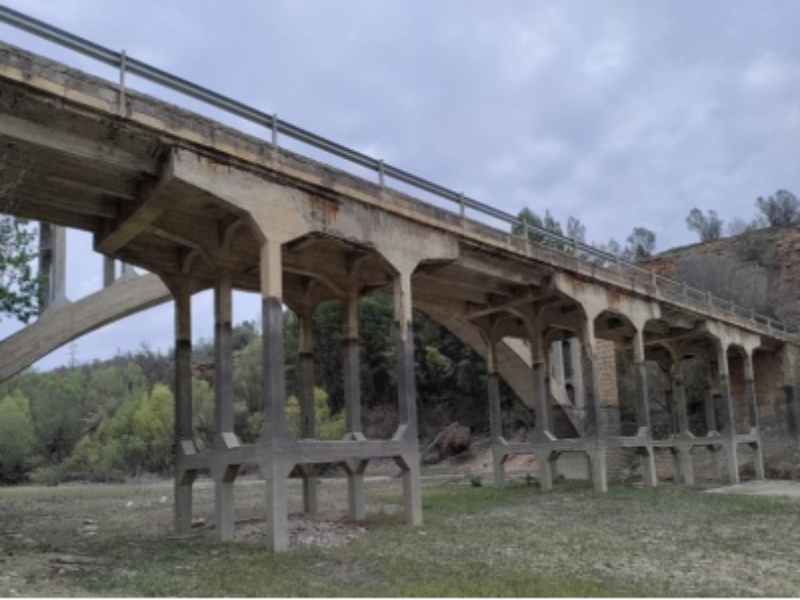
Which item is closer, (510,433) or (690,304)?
(690,304)

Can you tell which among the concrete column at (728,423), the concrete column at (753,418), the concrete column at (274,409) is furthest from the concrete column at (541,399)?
the concrete column at (274,409)

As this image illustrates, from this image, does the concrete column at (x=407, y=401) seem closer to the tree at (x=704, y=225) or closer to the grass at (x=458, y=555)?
the grass at (x=458, y=555)

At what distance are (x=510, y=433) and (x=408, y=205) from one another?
1317 inches

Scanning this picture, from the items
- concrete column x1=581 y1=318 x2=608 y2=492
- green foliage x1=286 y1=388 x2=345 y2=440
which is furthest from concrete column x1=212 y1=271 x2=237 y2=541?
green foliage x1=286 y1=388 x2=345 y2=440

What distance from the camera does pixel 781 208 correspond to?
62281mm

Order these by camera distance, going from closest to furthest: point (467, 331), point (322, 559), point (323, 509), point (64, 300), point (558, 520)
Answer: point (322, 559) → point (558, 520) → point (323, 509) → point (64, 300) → point (467, 331)

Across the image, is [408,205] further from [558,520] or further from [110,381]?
[110,381]

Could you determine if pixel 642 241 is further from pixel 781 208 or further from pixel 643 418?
pixel 643 418

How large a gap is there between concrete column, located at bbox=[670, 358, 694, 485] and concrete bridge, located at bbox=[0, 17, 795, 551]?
2602 mm

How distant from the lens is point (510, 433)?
161ft

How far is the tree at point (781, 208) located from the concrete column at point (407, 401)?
5294 centimetres

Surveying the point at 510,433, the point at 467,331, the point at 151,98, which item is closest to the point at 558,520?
the point at 151,98

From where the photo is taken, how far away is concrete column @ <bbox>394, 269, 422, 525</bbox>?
16.7 metres

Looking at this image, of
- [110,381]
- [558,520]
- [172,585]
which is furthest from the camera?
[110,381]
